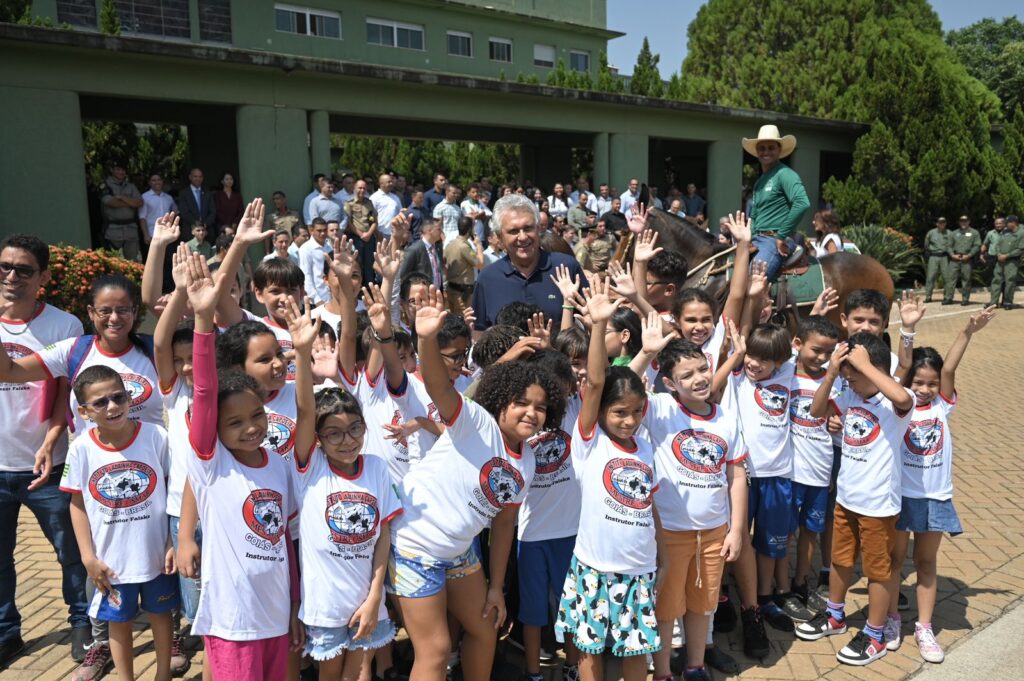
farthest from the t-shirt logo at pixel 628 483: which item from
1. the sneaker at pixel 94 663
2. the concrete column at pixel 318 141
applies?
the concrete column at pixel 318 141

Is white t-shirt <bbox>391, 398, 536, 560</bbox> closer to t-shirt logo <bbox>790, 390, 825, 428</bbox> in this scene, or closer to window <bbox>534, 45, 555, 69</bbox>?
t-shirt logo <bbox>790, 390, 825, 428</bbox>

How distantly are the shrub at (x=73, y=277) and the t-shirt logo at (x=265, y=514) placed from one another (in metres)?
6.43

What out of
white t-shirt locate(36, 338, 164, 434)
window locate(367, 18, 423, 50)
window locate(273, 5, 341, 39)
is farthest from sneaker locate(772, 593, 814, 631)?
window locate(367, 18, 423, 50)

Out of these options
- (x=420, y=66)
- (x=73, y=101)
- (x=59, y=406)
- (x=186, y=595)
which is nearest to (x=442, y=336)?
(x=186, y=595)

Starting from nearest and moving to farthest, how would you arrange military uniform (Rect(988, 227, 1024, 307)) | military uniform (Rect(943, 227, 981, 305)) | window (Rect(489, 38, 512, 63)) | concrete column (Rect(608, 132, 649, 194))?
1. military uniform (Rect(988, 227, 1024, 307))
2. military uniform (Rect(943, 227, 981, 305))
3. concrete column (Rect(608, 132, 649, 194))
4. window (Rect(489, 38, 512, 63))

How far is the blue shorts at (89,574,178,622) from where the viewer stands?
355cm

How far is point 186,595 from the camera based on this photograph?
11.7ft

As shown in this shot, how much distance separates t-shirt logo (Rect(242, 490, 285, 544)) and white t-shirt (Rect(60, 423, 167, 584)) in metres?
0.77

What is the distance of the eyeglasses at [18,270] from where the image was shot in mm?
4012

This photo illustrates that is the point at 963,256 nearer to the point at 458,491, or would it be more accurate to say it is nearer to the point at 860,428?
the point at 860,428

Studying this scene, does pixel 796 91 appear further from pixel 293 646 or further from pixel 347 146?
pixel 293 646

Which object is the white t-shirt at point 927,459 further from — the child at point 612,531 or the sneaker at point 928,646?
the child at point 612,531

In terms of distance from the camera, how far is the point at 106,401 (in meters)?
3.46

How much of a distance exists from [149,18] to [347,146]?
31.3ft
